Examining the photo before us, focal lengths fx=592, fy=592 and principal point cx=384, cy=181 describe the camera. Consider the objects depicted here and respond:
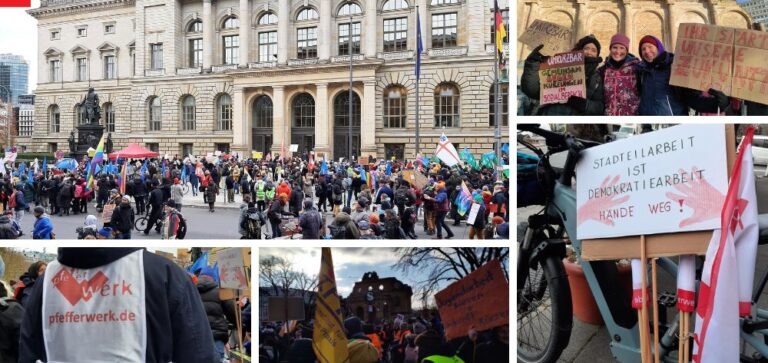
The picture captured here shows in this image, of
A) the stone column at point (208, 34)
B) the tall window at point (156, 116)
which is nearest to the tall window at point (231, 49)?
the stone column at point (208, 34)

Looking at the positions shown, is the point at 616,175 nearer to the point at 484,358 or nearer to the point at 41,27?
the point at 484,358

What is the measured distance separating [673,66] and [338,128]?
14.3 meters

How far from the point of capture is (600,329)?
320cm

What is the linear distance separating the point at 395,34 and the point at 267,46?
11.5 feet

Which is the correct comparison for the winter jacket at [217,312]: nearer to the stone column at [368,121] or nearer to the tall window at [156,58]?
the tall window at [156,58]

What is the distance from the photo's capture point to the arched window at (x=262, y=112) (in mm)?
16375

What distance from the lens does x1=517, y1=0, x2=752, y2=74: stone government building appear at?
9.88 feet

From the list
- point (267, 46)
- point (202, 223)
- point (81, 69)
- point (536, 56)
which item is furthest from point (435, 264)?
point (267, 46)

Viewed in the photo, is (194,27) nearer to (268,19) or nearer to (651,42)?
(268,19)

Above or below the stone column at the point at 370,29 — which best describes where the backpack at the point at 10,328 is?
below

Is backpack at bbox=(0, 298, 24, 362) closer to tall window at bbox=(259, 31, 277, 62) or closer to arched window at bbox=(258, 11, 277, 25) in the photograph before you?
arched window at bbox=(258, 11, 277, 25)

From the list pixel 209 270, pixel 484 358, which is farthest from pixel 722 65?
pixel 209 270

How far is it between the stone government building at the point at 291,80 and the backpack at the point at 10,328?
21.3ft

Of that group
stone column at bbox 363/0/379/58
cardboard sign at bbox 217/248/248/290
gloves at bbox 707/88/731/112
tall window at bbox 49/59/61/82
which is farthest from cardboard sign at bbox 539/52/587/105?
stone column at bbox 363/0/379/58
